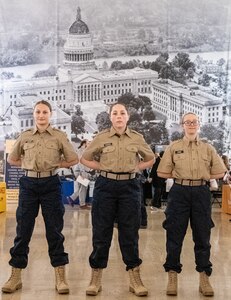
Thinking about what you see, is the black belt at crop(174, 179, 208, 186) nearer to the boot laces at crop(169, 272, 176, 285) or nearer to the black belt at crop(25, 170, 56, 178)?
the boot laces at crop(169, 272, 176, 285)

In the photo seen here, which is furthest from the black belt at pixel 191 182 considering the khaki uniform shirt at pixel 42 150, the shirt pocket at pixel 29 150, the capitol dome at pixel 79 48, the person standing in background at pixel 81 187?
the capitol dome at pixel 79 48

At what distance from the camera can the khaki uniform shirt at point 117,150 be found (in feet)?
18.0

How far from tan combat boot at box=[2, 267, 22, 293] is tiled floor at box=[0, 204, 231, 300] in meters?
0.06

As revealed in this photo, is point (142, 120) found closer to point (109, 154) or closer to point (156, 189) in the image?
point (156, 189)

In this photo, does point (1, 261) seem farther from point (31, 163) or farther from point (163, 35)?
point (163, 35)

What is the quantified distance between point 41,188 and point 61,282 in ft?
2.73

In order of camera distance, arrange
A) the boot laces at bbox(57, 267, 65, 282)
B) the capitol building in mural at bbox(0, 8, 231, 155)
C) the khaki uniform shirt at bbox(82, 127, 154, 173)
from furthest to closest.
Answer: the capitol building in mural at bbox(0, 8, 231, 155)
the boot laces at bbox(57, 267, 65, 282)
the khaki uniform shirt at bbox(82, 127, 154, 173)

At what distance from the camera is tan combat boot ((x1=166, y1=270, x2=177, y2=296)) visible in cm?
565

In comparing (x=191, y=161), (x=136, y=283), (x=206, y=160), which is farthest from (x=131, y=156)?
(x=136, y=283)

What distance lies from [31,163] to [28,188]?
209 mm

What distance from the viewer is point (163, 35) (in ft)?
39.4

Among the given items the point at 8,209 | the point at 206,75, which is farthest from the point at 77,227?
the point at 206,75

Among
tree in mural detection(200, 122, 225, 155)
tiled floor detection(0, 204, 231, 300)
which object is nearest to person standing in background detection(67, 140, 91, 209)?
tiled floor detection(0, 204, 231, 300)

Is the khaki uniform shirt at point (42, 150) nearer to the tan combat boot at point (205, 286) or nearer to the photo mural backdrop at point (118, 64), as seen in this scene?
the tan combat boot at point (205, 286)
